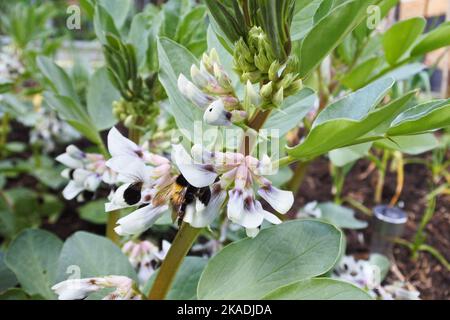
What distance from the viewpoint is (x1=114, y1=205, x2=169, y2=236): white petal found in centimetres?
41

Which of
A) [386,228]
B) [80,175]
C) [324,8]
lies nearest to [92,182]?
[80,175]

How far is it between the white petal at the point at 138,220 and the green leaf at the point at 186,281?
0.18m

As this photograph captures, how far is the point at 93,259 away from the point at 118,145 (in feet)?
0.69

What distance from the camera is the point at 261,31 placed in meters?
0.38

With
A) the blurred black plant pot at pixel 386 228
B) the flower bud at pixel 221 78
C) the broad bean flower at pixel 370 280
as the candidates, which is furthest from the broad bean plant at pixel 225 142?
the blurred black plant pot at pixel 386 228

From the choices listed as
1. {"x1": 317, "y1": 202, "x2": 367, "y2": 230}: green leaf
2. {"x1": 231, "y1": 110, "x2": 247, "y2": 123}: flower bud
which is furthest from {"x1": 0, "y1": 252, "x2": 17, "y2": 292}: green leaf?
{"x1": 317, "y1": 202, "x2": 367, "y2": 230}: green leaf

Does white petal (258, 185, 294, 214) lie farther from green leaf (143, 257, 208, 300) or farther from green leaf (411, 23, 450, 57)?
green leaf (411, 23, 450, 57)

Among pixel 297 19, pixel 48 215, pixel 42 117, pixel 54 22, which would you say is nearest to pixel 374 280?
pixel 297 19

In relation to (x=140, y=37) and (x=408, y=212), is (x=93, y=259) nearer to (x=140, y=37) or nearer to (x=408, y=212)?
(x=140, y=37)

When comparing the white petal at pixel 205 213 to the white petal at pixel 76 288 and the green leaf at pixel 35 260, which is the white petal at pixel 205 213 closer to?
the white petal at pixel 76 288

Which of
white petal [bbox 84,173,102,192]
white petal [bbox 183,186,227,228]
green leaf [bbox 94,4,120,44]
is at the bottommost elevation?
white petal [bbox 84,173,102,192]

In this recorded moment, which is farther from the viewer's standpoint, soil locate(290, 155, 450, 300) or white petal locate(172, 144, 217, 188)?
soil locate(290, 155, 450, 300)

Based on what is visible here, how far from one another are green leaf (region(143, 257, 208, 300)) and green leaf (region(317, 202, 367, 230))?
40 centimetres
